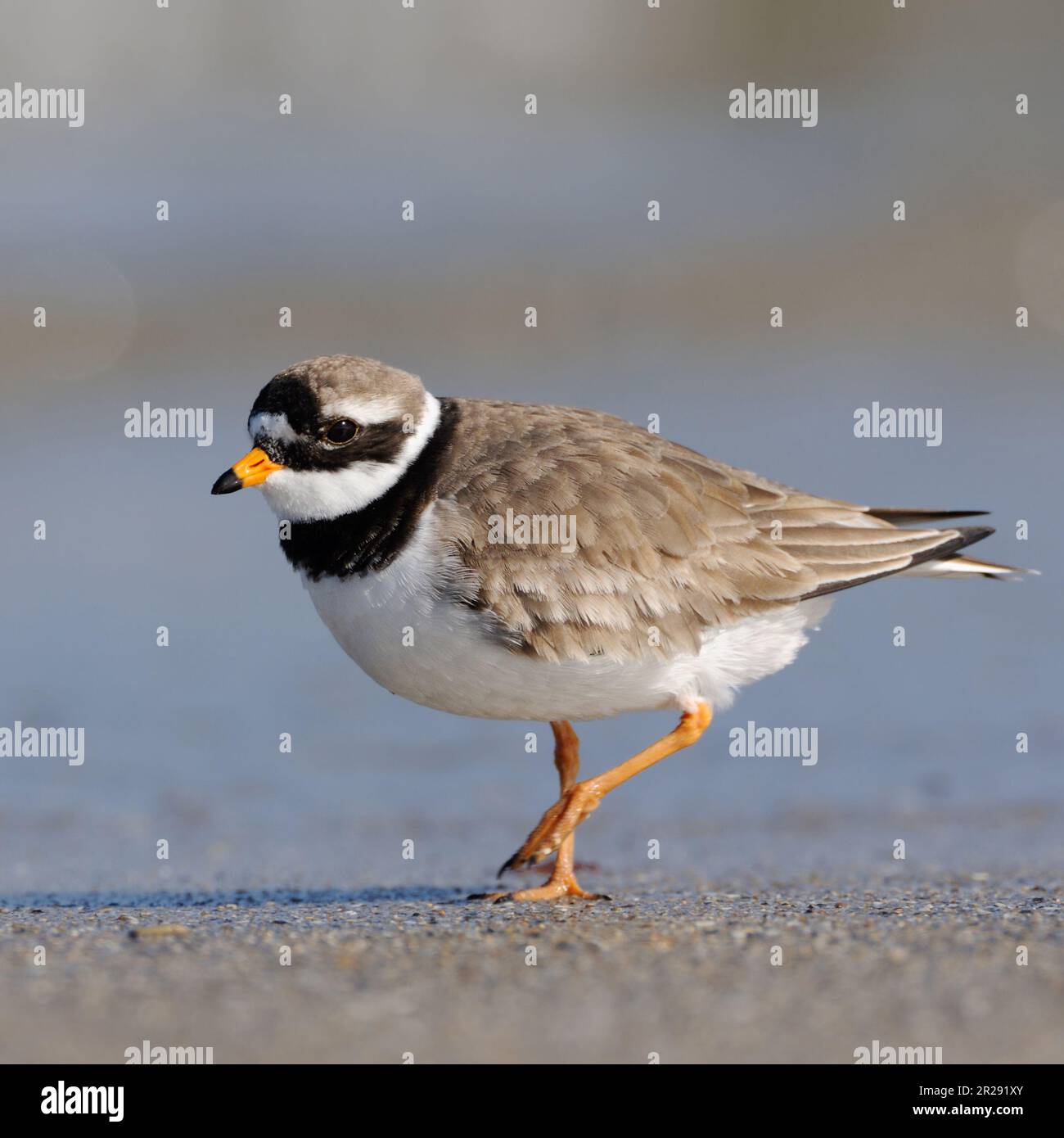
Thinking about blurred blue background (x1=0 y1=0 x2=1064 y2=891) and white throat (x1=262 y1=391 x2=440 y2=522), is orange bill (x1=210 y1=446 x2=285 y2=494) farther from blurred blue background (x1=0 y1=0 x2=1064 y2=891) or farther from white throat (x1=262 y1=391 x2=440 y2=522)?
blurred blue background (x1=0 y1=0 x2=1064 y2=891)

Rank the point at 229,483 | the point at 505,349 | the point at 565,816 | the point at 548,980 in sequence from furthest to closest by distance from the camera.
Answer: the point at 505,349
the point at 565,816
the point at 229,483
the point at 548,980

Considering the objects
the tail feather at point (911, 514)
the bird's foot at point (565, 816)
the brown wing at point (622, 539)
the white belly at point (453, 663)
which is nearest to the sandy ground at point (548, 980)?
the bird's foot at point (565, 816)

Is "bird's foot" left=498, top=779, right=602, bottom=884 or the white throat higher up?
the white throat

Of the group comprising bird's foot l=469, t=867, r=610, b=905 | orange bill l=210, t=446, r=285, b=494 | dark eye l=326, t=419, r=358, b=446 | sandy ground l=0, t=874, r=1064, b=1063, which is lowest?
sandy ground l=0, t=874, r=1064, b=1063

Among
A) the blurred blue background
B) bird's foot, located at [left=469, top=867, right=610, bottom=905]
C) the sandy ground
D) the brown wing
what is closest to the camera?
the sandy ground

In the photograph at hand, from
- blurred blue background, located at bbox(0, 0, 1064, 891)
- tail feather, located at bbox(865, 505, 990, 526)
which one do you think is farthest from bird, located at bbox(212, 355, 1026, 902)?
blurred blue background, located at bbox(0, 0, 1064, 891)

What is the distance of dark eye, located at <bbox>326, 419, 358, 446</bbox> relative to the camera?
6.79 meters

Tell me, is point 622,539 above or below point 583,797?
above

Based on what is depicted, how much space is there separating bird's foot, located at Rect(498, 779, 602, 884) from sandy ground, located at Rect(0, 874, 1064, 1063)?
0.33 meters

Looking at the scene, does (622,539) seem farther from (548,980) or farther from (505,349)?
(505,349)

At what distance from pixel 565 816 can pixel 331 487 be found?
1.79 m

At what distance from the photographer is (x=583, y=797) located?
22.9 ft

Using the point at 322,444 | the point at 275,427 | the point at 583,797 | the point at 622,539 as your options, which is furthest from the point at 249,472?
the point at 583,797

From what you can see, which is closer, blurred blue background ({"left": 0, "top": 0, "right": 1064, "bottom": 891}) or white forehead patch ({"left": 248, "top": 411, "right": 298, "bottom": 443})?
white forehead patch ({"left": 248, "top": 411, "right": 298, "bottom": 443})
